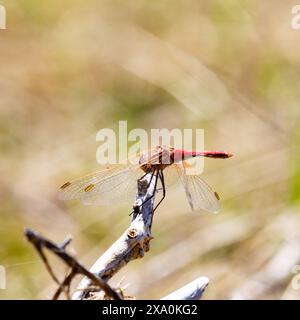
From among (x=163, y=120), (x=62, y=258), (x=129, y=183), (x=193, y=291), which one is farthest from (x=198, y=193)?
(x=163, y=120)

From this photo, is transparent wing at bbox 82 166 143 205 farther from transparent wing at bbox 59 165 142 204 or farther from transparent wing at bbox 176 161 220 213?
transparent wing at bbox 176 161 220 213

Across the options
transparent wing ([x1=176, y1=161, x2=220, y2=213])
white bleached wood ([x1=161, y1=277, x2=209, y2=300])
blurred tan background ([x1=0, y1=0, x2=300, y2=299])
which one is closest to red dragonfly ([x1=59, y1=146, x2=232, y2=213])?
transparent wing ([x1=176, y1=161, x2=220, y2=213])

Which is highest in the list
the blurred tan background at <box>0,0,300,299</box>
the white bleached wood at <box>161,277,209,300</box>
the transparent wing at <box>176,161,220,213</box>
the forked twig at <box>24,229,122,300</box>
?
the blurred tan background at <box>0,0,300,299</box>

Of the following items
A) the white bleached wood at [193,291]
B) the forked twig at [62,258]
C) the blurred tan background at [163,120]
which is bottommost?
the forked twig at [62,258]

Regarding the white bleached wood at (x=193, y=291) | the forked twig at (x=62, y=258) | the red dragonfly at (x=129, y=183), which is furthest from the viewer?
the red dragonfly at (x=129, y=183)

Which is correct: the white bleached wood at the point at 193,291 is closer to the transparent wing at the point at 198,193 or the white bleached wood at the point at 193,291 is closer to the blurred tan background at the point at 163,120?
the transparent wing at the point at 198,193

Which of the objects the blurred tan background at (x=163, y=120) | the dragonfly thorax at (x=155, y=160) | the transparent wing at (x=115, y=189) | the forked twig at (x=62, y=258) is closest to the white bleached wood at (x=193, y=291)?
the forked twig at (x=62, y=258)
